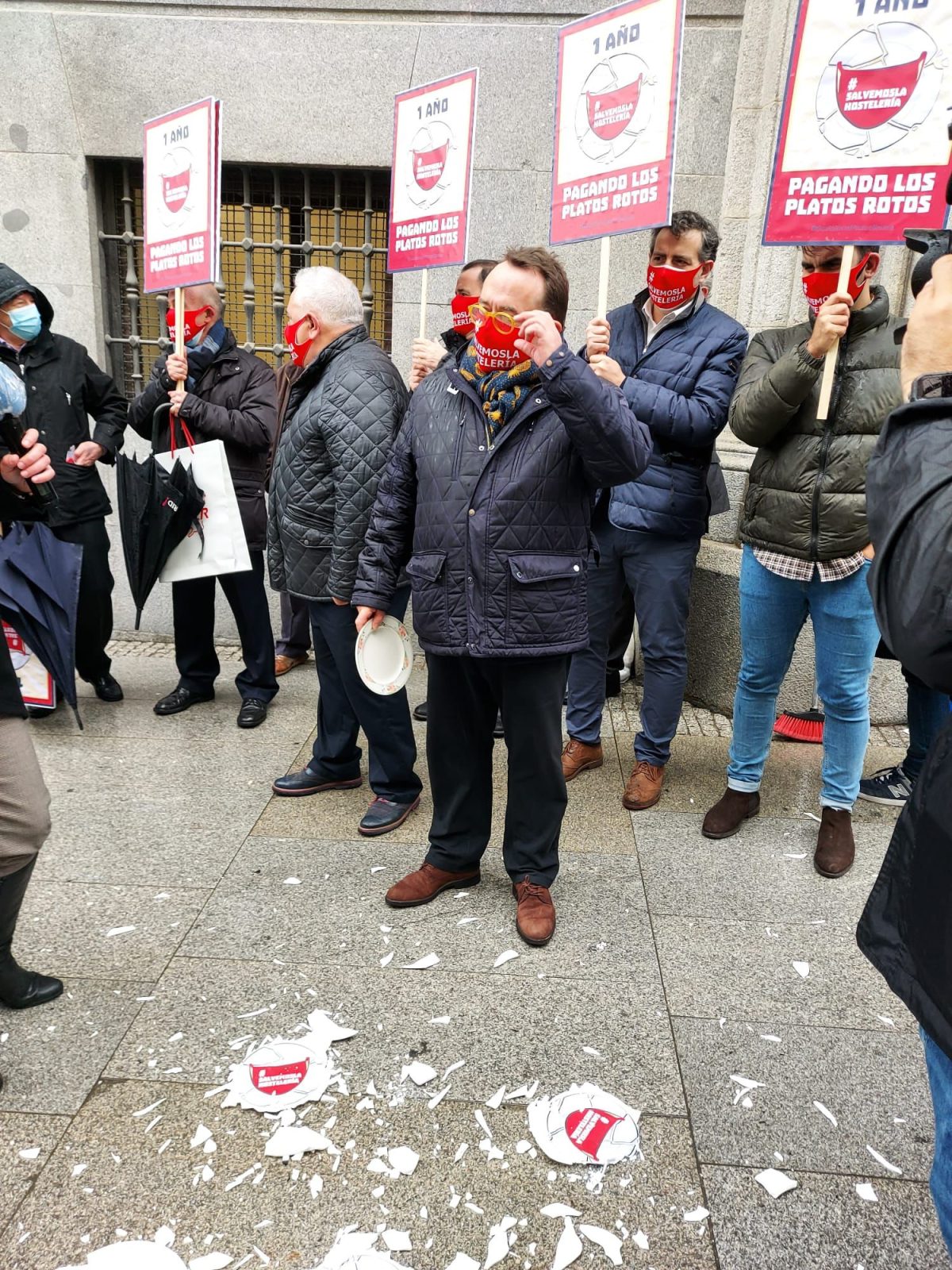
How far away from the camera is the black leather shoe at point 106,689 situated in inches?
208

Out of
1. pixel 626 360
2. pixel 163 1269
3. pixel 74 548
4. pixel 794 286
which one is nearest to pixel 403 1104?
pixel 163 1269

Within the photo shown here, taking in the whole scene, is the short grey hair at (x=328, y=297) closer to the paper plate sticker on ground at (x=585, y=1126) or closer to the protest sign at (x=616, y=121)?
the protest sign at (x=616, y=121)

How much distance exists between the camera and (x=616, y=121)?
11.3ft

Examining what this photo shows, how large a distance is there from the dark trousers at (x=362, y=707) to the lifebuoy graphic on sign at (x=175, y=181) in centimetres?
218

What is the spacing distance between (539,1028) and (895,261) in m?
4.20

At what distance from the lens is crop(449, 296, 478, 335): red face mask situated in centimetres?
453

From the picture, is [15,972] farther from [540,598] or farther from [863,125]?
[863,125]

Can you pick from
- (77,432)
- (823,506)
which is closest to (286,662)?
(77,432)

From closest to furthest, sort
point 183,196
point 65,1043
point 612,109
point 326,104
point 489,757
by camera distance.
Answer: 1. point 65,1043
2. point 489,757
3. point 612,109
4. point 183,196
5. point 326,104

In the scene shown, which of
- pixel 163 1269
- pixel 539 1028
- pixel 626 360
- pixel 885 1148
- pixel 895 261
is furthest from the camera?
pixel 895 261

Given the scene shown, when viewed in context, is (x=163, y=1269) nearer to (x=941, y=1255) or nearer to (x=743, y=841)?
(x=941, y=1255)

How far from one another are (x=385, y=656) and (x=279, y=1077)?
→ 151 centimetres

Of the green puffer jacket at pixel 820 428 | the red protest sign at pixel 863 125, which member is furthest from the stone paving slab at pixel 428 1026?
the red protest sign at pixel 863 125

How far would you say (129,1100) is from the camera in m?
2.29
